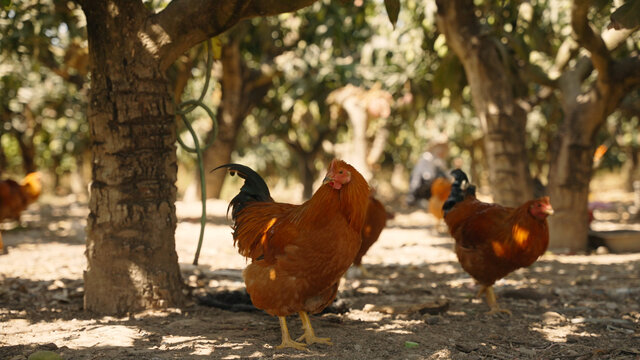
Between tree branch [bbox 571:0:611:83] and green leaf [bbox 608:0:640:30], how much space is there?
1.75 meters

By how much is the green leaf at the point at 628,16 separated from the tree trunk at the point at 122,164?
314 cm

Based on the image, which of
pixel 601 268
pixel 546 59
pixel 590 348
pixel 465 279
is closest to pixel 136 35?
pixel 590 348

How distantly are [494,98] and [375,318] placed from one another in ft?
12.6

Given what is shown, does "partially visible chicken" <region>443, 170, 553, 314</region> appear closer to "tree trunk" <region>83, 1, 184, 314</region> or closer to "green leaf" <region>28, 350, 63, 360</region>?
"tree trunk" <region>83, 1, 184, 314</region>

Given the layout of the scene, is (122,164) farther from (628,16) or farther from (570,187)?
(570,187)

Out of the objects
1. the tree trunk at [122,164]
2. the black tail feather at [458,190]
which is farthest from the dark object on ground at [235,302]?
the black tail feather at [458,190]

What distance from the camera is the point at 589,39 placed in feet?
18.5

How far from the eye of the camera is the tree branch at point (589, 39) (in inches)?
197

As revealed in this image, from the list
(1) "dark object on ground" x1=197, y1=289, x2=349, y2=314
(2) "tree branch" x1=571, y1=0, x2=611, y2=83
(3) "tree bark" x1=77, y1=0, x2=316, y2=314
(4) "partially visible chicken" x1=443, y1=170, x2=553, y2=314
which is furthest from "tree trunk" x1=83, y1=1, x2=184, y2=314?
(2) "tree branch" x1=571, y1=0, x2=611, y2=83

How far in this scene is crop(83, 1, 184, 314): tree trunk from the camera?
3783 mm

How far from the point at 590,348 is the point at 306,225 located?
202 cm

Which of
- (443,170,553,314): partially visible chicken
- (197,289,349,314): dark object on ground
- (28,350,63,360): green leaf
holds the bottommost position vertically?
(197,289,349,314): dark object on ground

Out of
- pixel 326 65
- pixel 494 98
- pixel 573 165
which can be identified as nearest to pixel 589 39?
pixel 494 98

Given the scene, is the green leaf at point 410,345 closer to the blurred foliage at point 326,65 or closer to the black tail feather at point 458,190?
the black tail feather at point 458,190
